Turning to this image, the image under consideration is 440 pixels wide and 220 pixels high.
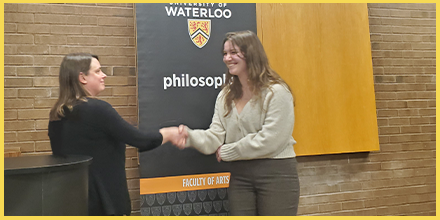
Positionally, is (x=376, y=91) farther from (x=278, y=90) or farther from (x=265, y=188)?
(x=265, y=188)

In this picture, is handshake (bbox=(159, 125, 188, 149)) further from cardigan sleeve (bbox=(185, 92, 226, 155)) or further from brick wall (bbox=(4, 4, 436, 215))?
brick wall (bbox=(4, 4, 436, 215))

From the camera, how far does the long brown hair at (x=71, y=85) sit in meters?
2.07

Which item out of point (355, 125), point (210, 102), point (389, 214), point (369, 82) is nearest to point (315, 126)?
point (355, 125)

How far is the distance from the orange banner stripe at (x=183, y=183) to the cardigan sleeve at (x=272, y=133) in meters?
0.66

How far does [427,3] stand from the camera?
12.1ft

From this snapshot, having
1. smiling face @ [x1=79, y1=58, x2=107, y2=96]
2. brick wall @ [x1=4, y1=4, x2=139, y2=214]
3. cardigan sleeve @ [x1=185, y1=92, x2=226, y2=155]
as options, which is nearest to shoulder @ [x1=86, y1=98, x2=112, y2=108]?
smiling face @ [x1=79, y1=58, x2=107, y2=96]

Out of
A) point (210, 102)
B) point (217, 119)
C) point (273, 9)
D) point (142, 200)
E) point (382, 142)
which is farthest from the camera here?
point (382, 142)

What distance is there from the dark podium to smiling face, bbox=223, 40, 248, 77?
3.69 ft

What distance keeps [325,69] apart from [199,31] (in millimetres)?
1201

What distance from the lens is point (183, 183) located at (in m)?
2.67

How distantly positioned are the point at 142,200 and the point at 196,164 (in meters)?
0.49

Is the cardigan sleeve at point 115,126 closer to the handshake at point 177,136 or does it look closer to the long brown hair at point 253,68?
the handshake at point 177,136

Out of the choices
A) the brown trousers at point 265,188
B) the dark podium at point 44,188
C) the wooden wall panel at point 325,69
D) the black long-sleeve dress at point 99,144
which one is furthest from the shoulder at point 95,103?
Result: the wooden wall panel at point 325,69

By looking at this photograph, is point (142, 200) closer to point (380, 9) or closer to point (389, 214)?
point (389, 214)
